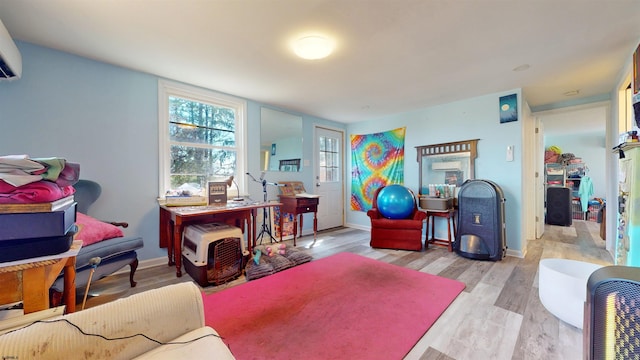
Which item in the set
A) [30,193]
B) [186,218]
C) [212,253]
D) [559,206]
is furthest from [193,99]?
[559,206]

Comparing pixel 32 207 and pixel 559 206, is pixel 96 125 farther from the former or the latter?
pixel 559 206

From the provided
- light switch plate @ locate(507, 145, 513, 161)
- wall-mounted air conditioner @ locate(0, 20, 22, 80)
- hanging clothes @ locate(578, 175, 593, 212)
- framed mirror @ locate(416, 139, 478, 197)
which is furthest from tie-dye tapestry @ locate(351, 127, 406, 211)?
hanging clothes @ locate(578, 175, 593, 212)

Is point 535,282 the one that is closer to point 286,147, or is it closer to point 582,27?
point 582,27

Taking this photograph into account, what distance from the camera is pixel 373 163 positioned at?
4934 mm

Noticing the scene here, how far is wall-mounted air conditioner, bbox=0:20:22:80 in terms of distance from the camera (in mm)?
1809

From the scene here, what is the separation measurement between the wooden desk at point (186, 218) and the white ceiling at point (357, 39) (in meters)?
1.57

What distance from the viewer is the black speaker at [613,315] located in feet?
2.49

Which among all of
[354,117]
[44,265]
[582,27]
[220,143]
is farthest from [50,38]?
[582,27]

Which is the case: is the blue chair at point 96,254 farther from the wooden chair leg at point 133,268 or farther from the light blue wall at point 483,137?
the light blue wall at point 483,137

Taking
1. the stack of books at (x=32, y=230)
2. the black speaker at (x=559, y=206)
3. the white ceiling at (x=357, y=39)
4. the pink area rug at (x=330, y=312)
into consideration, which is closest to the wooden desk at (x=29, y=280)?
the stack of books at (x=32, y=230)

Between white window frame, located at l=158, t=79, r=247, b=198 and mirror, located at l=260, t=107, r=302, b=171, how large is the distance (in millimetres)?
339

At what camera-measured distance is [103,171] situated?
2.61 meters

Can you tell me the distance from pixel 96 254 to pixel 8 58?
5.52ft

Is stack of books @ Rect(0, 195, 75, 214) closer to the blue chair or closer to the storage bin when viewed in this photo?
the blue chair
